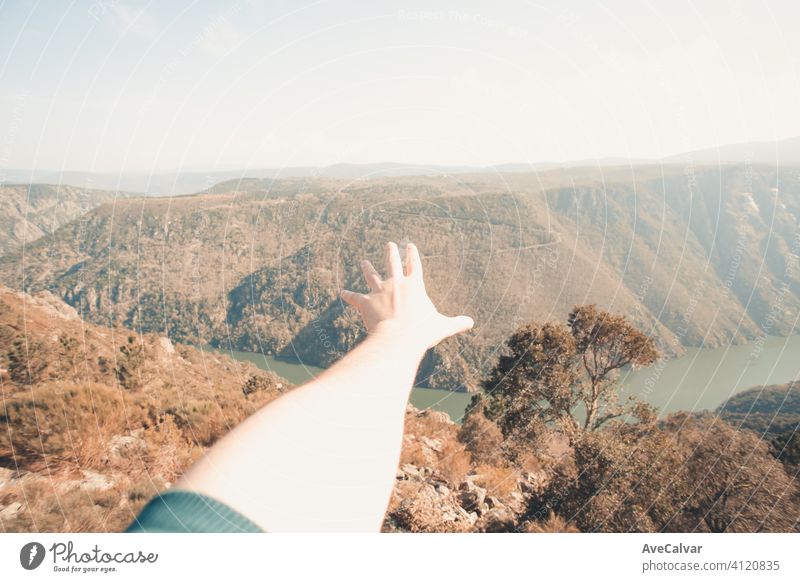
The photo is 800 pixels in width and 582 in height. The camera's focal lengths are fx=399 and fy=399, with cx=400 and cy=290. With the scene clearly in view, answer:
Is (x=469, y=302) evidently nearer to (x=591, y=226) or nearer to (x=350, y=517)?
(x=350, y=517)

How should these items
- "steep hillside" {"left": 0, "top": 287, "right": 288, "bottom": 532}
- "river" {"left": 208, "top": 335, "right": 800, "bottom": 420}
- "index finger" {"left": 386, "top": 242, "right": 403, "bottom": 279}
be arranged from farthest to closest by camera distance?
"river" {"left": 208, "top": 335, "right": 800, "bottom": 420} → "steep hillside" {"left": 0, "top": 287, "right": 288, "bottom": 532} → "index finger" {"left": 386, "top": 242, "right": 403, "bottom": 279}

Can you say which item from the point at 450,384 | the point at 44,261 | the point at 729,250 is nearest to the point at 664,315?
the point at 729,250

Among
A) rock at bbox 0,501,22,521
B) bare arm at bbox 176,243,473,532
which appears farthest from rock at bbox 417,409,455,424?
bare arm at bbox 176,243,473,532

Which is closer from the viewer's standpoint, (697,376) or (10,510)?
(10,510)

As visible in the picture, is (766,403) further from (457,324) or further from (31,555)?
(31,555)

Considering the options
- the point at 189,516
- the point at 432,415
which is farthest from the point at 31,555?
the point at 432,415

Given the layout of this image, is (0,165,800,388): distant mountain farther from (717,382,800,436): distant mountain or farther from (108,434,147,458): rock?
(108,434,147,458): rock
